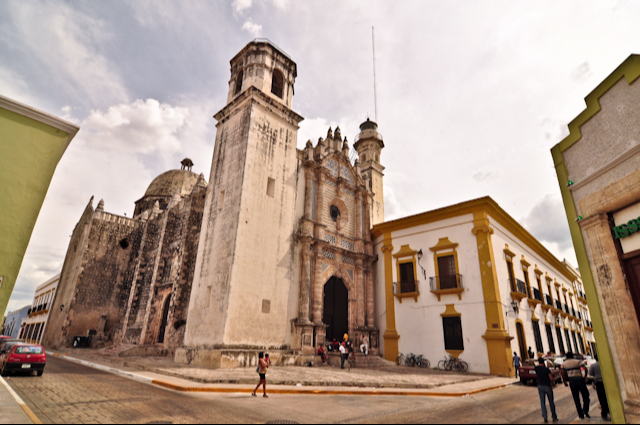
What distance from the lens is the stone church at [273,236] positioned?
51.9ft

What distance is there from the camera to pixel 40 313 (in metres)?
35.1

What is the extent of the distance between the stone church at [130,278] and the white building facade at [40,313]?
2.36 meters

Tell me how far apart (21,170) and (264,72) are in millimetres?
14945

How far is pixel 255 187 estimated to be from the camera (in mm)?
17609

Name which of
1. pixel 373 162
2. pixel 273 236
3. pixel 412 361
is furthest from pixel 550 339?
pixel 273 236

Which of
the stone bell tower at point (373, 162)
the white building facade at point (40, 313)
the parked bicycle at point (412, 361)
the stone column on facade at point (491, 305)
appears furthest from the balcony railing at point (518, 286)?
the white building facade at point (40, 313)

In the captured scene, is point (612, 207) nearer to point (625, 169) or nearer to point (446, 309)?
point (625, 169)

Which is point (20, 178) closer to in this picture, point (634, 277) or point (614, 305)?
point (614, 305)

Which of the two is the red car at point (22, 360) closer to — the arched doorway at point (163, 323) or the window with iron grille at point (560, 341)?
the arched doorway at point (163, 323)

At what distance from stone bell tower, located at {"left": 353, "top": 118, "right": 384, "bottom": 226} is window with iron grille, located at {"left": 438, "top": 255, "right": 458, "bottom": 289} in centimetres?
720

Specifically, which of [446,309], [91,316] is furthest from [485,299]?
[91,316]

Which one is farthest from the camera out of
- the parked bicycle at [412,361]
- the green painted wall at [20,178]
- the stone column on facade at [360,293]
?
the stone column on facade at [360,293]

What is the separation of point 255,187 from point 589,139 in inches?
551

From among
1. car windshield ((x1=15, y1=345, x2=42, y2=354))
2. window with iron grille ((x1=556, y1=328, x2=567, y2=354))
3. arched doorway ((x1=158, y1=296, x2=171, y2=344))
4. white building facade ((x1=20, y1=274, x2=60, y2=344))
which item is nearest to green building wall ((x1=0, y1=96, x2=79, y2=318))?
car windshield ((x1=15, y1=345, x2=42, y2=354))
